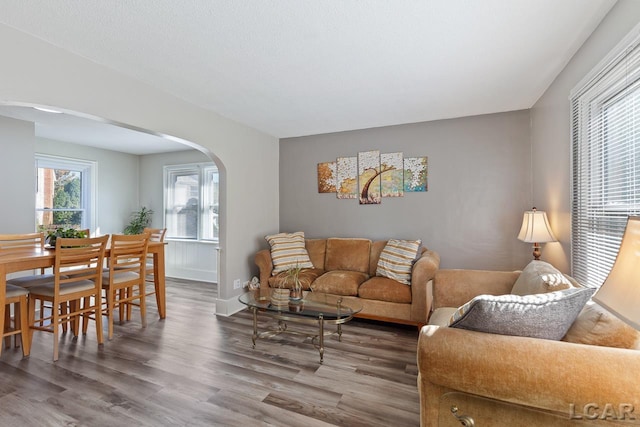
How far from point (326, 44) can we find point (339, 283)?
239cm

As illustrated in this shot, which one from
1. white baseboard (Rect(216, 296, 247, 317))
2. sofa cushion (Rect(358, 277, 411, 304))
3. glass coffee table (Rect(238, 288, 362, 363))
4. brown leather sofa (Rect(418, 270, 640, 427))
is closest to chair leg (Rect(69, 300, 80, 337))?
white baseboard (Rect(216, 296, 247, 317))

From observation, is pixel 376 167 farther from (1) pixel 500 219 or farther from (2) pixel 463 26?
(2) pixel 463 26

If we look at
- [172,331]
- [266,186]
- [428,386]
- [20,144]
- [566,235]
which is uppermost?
[20,144]

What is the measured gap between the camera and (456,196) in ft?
12.3

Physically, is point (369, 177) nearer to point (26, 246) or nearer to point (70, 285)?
point (70, 285)

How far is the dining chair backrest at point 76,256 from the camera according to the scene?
243 centimetres

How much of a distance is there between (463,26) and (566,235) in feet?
6.11

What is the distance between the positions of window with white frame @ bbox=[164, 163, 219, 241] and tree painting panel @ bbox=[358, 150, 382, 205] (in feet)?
8.93

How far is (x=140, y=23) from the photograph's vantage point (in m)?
1.82

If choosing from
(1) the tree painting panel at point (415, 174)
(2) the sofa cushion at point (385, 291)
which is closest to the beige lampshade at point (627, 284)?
(2) the sofa cushion at point (385, 291)

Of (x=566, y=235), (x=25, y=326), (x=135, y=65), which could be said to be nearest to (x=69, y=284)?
(x=25, y=326)

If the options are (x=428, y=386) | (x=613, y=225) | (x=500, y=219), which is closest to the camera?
(x=428, y=386)

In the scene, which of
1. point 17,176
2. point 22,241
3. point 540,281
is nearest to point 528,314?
point 540,281

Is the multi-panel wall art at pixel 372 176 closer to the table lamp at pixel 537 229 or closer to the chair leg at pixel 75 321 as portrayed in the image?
the table lamp at pixel 537 229
